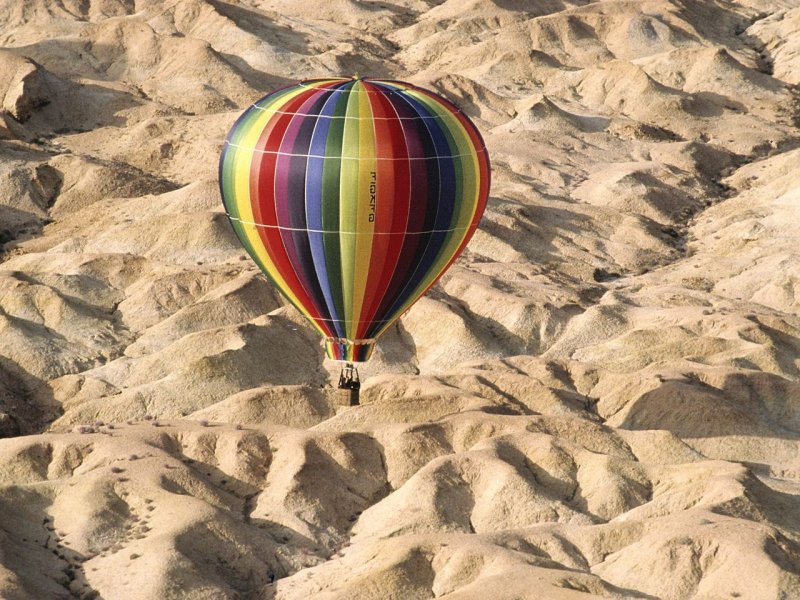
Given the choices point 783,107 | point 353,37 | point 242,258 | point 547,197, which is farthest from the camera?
point 353,37

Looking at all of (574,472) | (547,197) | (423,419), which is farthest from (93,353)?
(547,197)

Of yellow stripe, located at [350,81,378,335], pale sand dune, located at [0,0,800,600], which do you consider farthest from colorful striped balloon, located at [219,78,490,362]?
pale sand dune, located at [0,0,800,600]

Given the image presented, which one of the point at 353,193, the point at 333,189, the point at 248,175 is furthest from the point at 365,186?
the point at 248,175

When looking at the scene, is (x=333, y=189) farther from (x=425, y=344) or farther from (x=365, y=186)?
(x=425, y=344)

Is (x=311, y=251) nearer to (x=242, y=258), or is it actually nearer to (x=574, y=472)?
(x=574, y=472)

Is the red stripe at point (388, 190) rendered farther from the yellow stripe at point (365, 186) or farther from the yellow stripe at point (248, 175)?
the yellow stripe at point (248, 175)

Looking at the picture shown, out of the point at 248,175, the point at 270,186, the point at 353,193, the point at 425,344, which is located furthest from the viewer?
the point at 425,344

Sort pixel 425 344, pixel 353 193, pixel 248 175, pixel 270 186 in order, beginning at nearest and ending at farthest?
pixel 353 193 < pixel 270 186 < pixel 248 175 < pixel 425 344

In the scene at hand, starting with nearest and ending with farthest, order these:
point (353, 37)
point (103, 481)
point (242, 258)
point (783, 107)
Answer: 1. point (103, 481)
2. point (242, 258)
3. point (783, 107)
4. point (353, 37)
